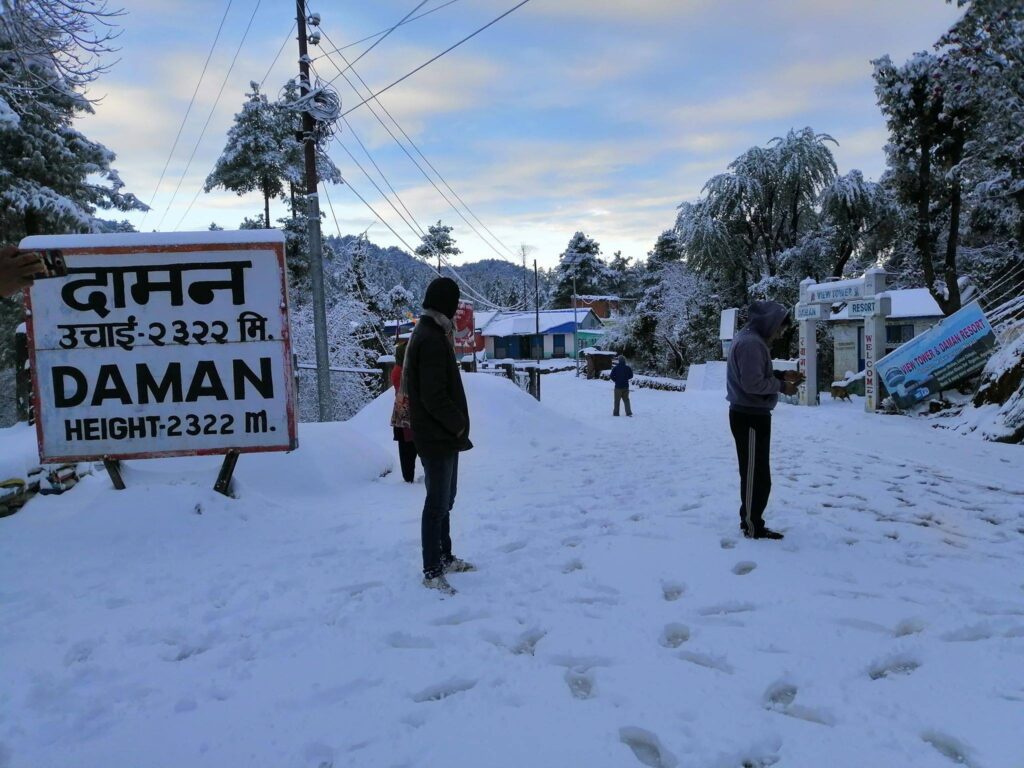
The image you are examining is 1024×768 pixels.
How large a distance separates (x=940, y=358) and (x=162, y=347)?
14.5m

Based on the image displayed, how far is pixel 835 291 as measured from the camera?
16031 mm

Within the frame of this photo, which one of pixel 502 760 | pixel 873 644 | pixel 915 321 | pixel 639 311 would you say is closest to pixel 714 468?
pixel 873 644

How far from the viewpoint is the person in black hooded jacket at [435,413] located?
3.81m

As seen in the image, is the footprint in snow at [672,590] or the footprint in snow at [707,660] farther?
the footprint in snow at [672,590]

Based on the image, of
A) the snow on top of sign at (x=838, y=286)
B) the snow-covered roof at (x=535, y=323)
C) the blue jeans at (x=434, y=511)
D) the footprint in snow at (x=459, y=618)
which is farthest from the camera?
the snow-covered roof at (x=535, y=323)

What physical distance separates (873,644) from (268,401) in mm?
4849

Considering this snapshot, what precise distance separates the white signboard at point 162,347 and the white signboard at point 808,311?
49.9 feet

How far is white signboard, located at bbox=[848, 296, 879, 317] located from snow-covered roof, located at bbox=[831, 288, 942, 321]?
24.1 ft

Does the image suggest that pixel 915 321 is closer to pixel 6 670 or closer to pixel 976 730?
pixel 976 730

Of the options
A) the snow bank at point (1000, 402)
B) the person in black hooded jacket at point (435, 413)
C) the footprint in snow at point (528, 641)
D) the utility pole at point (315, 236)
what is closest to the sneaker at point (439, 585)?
the person in black hooded jacket at point (435, 413)

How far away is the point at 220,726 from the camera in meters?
2.46

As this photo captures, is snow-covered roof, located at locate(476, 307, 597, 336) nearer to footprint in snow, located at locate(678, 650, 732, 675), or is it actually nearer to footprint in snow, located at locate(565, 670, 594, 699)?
footprint in snow, located at locate(678, 650, 732, 675)

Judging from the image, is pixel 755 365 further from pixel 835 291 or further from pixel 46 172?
pixel 46 172

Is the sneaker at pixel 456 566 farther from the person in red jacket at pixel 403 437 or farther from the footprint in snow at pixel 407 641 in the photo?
the person in red jacket at pixel 403 437
